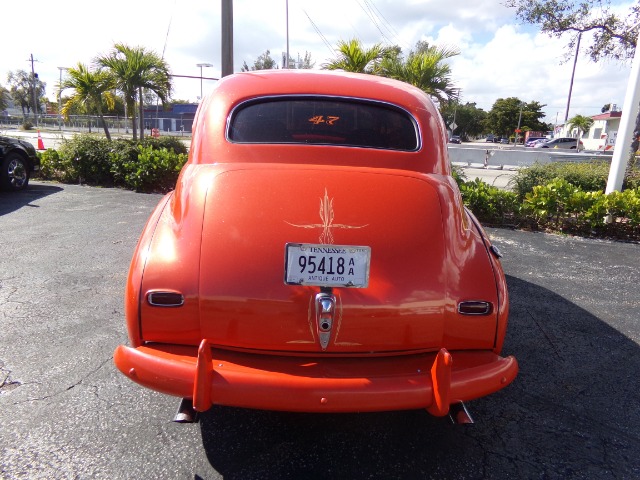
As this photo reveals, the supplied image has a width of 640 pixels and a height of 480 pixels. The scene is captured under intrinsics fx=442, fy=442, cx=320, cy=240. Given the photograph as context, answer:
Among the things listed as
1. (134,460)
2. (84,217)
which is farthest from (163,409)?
(84,217)

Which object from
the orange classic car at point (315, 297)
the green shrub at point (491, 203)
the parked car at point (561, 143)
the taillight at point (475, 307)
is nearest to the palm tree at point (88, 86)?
the green shrub at point (491, 203)

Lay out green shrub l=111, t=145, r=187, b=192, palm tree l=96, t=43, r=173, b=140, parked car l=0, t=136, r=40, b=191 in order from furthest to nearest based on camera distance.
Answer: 1. palm tree l=96, t=43, r=173, b=140
2. green shrub l=111, t=145, r=187, b=192
3. parked car l=0, t=136, r=40, b=191

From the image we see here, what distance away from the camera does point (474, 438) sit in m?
2.42

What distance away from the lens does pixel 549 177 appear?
28.3ft

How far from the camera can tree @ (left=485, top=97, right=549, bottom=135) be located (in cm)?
6831

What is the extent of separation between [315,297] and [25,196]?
8.62m

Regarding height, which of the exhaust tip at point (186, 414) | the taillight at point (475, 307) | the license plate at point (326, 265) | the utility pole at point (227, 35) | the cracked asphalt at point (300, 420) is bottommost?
the cracked asphalt at point (300, 420)

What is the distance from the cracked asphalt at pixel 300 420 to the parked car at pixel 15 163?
5.47 meters

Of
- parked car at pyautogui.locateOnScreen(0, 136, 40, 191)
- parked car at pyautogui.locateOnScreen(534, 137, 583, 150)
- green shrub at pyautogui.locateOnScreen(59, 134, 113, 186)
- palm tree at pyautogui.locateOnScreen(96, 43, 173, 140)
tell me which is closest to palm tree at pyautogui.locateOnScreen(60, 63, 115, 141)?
palm tree at pyautogui.locateOnScreen(96, 43, 173, 140)

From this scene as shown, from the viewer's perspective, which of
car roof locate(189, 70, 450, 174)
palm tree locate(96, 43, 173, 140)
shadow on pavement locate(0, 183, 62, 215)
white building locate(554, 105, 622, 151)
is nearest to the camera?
car roof locate(189, 70, 450, 174)

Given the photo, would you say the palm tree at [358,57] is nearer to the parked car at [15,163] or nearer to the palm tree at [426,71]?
the palm tree at [426,71]

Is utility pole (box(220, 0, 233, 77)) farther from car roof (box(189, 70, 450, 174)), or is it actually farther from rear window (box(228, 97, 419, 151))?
rear window (box(228, 97, 419, 151))

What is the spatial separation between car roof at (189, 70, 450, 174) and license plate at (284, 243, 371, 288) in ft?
2.48

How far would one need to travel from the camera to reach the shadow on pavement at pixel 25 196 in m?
7.57
